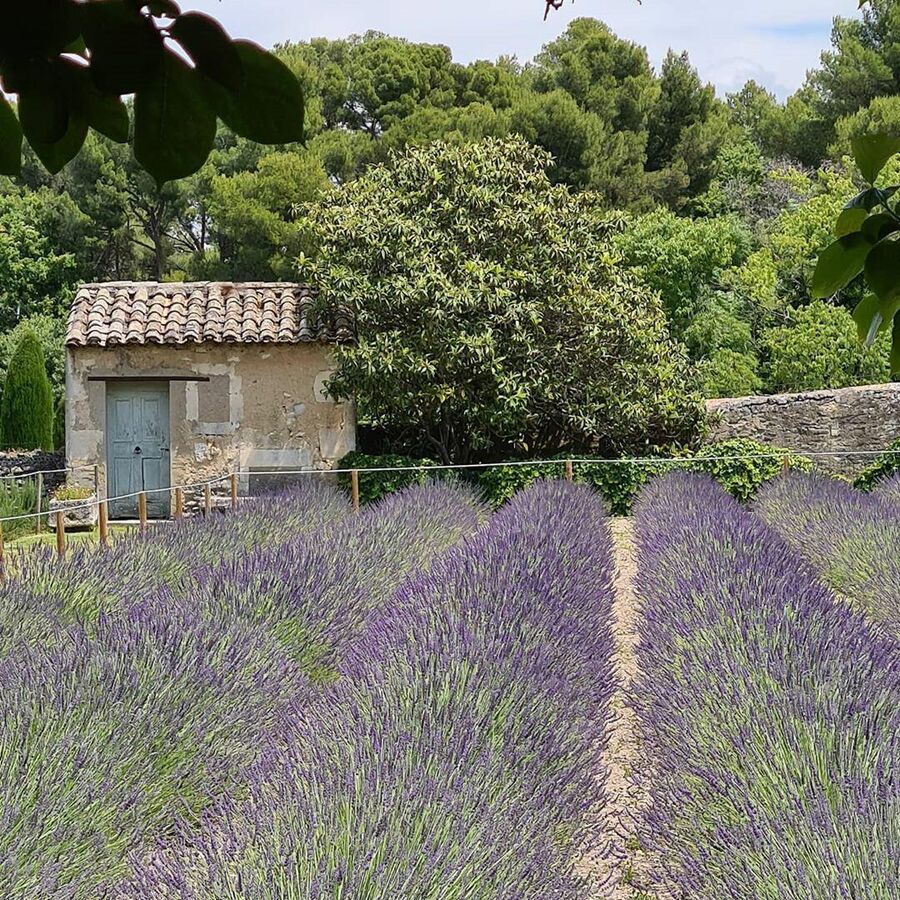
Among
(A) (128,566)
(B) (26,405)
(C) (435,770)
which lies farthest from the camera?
(B) (26,405)

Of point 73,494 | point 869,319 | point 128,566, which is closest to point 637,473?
point 73,494

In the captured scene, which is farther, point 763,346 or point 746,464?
point 763,346

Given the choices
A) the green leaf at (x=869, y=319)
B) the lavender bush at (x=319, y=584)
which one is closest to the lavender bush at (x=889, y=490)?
the lavender bush at (x=319, y=584)

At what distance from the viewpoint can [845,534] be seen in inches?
279

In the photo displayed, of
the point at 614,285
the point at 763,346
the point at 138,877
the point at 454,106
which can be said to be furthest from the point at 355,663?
the point at 454,106

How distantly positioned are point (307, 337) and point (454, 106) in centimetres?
1238

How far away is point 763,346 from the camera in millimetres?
16797

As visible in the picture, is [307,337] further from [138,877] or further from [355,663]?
[138,877]

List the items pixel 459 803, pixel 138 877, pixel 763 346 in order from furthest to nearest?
pixel 763 346, pixel 459 803, pixel 138 877

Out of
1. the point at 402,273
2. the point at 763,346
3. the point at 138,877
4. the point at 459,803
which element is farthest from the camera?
the point at 763,346

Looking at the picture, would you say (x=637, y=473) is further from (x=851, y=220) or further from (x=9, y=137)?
(x=9, y=137)

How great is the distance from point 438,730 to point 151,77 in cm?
276

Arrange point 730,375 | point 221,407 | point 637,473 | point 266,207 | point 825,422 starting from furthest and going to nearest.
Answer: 1. point 266,207
2. point 730,375
3. point 825,422
4. point 221,407
5. point 637,473

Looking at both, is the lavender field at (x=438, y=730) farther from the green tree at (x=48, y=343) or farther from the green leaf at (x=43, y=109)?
the green tree at (x=48, y=343)
